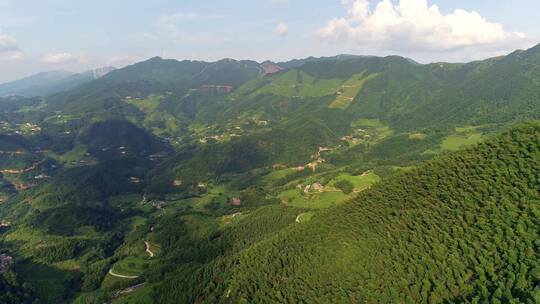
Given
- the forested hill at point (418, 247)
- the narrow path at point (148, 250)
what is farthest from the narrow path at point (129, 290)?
the narrow path at point (148, 250)

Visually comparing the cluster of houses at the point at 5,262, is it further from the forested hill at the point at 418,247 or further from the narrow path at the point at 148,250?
the forested hill at the point at 418,247

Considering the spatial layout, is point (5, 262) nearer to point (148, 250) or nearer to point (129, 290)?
point (148, 250)

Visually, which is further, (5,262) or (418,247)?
(5,262)

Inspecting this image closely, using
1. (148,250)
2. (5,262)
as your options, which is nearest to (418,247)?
(148,250)

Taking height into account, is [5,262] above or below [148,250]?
above

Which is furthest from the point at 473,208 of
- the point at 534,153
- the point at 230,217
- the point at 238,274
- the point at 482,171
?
the point at 230,217
